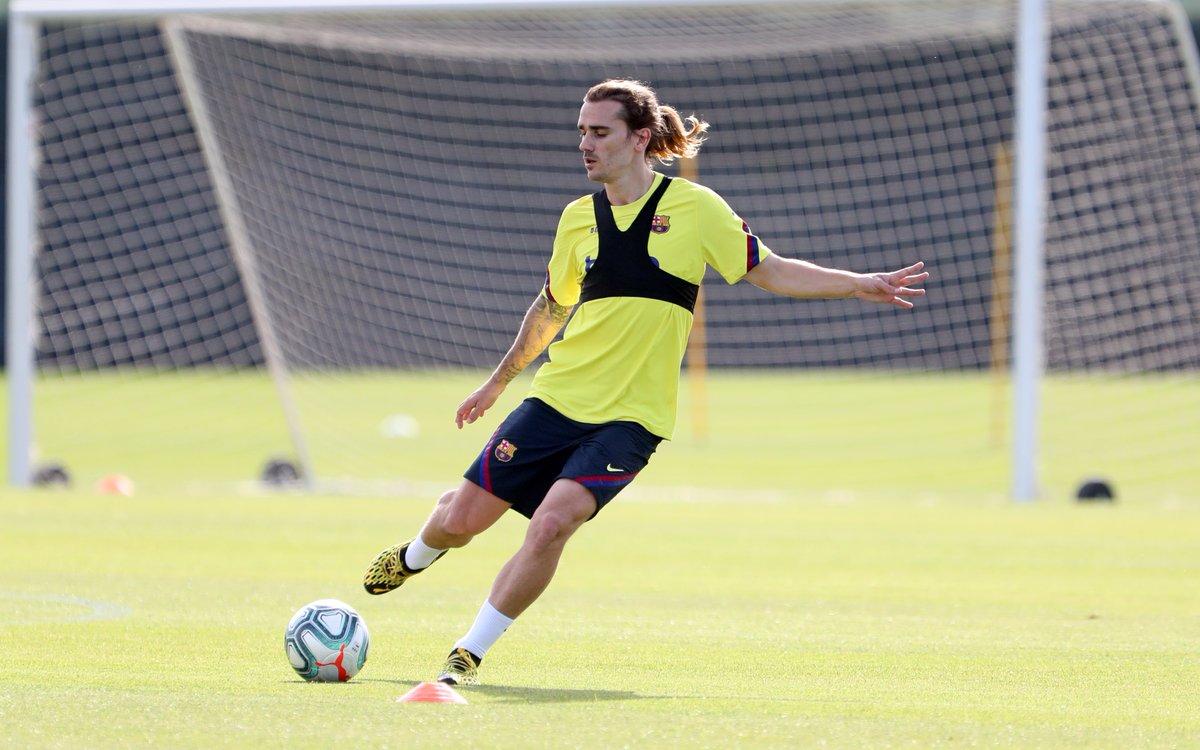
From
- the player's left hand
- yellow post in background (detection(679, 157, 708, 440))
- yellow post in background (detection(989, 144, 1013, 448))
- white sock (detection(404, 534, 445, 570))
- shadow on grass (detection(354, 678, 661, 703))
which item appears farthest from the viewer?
yellow post in background (detection(679, 157, 708, 440))

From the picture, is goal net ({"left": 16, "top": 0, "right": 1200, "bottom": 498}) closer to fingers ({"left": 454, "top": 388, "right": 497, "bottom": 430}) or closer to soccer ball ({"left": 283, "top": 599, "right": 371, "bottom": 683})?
fingers ({"left": 454, "top": 388, "right": 497, "bottom": 430})

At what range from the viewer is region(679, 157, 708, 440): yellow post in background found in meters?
20.2

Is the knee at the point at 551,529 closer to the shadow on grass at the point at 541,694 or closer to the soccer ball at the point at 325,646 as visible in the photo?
the shadow on grass at the point at 541,694

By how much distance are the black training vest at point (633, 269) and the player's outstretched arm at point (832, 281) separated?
0.27 meters

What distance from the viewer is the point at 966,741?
14.8ft

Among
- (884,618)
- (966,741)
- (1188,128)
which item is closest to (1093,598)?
(884,618)

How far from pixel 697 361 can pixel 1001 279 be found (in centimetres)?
399

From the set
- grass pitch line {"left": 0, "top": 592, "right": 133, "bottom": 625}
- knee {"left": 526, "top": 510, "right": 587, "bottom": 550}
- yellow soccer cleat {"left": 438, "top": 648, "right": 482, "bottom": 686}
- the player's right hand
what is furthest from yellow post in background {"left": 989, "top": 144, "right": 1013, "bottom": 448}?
yellow soccer cleat {"left": 438, "top": 648, "right": 482, "bottom": 686}

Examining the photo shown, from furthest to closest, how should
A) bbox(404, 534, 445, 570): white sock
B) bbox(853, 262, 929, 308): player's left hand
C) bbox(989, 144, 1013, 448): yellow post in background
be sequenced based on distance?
bbox(989, 144, 1013, 448): yellow post in background, bbox(404, 534, 445, 570): white sock, bbox(853, 262, 929, 308): player's left hand

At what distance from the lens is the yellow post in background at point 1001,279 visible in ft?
65.5

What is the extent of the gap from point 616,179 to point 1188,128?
11753mm

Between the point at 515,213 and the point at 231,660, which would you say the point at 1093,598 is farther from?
the point at 515,213

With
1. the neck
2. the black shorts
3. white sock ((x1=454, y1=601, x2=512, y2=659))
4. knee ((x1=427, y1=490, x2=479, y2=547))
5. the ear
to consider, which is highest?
the ear

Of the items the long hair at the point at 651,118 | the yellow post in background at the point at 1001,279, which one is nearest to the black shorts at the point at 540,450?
the long hair at the point at 651,118
